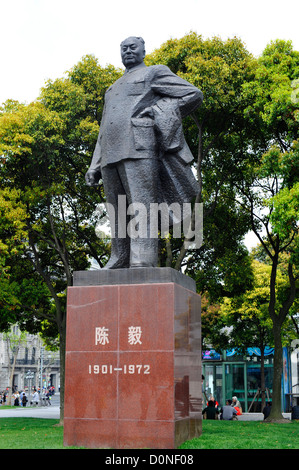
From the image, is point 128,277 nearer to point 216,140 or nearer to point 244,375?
point 216,140

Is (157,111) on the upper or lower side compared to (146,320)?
upper

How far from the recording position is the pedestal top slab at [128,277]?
646 centimetres

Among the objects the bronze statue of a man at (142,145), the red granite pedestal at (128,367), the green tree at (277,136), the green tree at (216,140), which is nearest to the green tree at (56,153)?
the green tree at (216,140)

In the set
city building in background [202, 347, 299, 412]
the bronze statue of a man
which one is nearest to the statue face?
the bronze statue of a man

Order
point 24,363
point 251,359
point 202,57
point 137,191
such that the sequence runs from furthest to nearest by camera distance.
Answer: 1. point 24,363
2. point 251,359
3. point 202,57
4. point 137,191

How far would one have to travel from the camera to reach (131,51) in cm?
735

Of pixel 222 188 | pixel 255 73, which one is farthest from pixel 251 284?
pixel 255 73

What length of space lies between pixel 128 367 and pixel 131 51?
4.08m

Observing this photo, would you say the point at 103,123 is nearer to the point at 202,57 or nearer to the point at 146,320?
the point at 146,320

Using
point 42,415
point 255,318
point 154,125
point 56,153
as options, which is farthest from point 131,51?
point 255,318

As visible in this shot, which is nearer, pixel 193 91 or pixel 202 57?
pixel 193 91

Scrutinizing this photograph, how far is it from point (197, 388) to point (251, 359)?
23.6m

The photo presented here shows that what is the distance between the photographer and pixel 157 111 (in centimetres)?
710

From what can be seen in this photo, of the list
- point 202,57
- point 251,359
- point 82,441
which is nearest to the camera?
point 82,441
